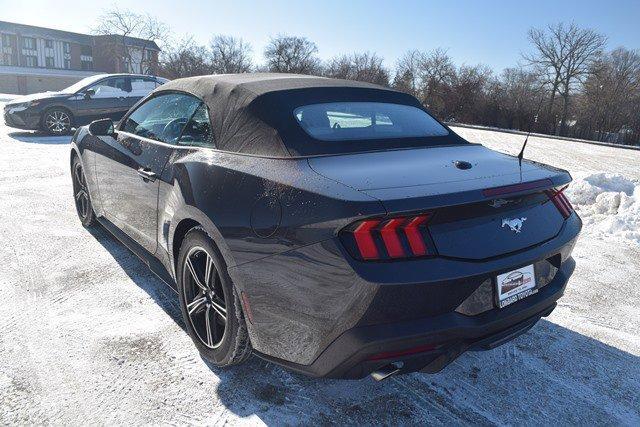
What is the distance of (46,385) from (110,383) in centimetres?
31

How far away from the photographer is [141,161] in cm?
304

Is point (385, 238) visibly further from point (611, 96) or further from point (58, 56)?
point (58, 56)

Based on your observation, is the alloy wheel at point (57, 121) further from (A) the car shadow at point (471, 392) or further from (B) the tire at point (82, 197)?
(A) the car shadow at point (471, 392)

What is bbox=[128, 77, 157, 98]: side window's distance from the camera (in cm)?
1182

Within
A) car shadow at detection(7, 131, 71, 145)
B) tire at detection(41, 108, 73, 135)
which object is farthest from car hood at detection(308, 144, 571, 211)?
tire at detection(41, 108, 73, 135)

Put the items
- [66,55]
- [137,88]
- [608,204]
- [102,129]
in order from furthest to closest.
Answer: [66,55] < [137,88] < [608,204] < [102,129]

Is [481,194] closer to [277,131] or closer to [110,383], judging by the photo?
[277,131]

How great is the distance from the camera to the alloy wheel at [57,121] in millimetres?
11273

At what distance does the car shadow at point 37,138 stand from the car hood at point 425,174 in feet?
34.1

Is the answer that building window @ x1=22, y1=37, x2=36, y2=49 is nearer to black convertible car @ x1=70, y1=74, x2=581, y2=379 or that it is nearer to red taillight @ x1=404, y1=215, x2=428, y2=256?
black convertible car @ x1=70, y1=74, x2=581, y2=379

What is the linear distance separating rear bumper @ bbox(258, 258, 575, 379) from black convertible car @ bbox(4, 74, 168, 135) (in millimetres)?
11434

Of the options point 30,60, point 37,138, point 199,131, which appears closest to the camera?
point 199,131

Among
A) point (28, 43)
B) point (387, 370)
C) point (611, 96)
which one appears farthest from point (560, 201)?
point (28, 43)

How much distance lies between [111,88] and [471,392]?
1179 centimetres
